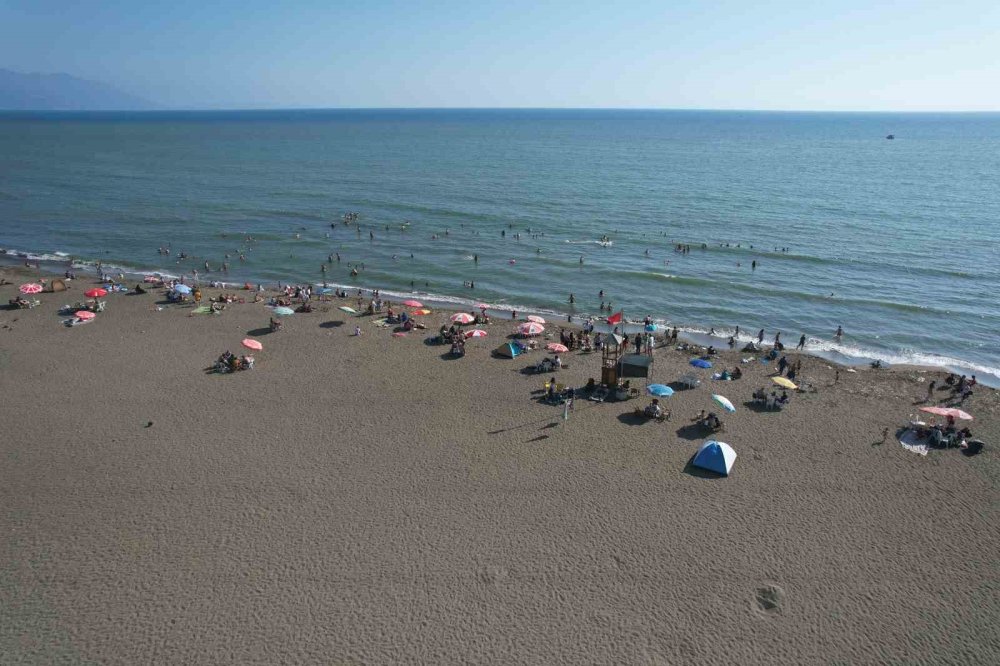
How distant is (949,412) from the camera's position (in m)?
23.9

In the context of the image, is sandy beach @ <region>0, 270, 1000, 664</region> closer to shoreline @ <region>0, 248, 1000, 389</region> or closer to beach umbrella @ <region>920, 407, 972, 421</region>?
beach umbrella @ <region>920, 407, 972, 421</region>

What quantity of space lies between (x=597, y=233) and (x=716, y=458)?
41707 millimetres

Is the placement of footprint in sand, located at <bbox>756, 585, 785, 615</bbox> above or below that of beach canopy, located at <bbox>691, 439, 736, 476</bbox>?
below

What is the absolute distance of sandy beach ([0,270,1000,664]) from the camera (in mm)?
14148

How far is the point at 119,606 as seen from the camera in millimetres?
14672

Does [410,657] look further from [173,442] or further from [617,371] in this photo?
[617,371]

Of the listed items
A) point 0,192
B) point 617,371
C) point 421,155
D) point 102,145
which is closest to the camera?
point 617,371

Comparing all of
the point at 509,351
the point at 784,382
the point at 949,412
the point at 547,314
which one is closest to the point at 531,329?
the point at 509,351

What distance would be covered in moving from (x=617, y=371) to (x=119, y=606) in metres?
18.9

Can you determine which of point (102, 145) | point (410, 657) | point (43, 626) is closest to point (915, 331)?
point (410, 657)

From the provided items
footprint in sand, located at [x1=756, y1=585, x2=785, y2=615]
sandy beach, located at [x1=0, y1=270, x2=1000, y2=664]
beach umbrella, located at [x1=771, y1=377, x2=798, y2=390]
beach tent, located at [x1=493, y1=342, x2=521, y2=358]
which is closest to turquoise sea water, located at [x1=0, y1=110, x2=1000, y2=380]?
beach umbrella, located at [x1=771, y1=377, x2=798, y2=390]

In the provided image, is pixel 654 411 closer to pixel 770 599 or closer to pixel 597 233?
Answer: pixel 770 599

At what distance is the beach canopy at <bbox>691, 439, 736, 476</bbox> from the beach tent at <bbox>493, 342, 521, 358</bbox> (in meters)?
11.6

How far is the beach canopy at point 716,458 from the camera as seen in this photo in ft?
66.0
